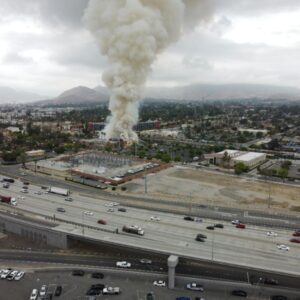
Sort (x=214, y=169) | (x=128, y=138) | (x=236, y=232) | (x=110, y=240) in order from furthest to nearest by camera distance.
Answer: (x=128, y=138) → (x=214, y=169) → (x=236, y=232) → (x=110, y=240)

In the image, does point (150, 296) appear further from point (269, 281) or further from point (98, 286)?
point (269, 281)

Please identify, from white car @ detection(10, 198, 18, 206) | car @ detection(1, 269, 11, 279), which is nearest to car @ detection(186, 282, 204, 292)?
car @ detection(1, 269, 11, 279)

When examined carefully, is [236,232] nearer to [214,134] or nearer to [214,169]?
[214,169]

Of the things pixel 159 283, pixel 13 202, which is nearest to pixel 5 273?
pixel 159 283

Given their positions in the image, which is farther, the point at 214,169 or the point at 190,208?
the point at 214,169

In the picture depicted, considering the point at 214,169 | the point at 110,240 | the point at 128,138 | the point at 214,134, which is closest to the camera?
the point at 110,240

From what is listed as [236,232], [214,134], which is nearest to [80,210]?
[236,232]
